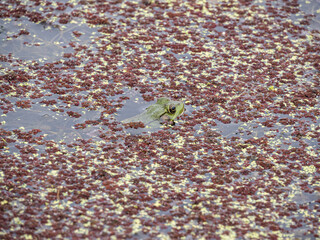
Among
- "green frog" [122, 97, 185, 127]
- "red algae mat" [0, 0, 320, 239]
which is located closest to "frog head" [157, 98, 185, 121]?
"green frog" [122, 97, 185, 127]

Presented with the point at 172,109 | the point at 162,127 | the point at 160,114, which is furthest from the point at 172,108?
the point at 162,127

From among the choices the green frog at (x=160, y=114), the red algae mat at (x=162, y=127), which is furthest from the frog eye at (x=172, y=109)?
the red algae mat at (x=162, y=127)

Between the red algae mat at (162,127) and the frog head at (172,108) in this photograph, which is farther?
the frog head at (172,108)

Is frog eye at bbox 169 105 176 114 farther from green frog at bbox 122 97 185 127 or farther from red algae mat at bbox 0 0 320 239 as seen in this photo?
red algae mat at bbox 0 0 320 239

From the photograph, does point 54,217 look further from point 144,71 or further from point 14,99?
point 144,71

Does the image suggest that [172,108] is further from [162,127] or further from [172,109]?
[162,127]

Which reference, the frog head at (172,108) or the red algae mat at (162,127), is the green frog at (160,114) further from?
the red algae mat at (162,127)
